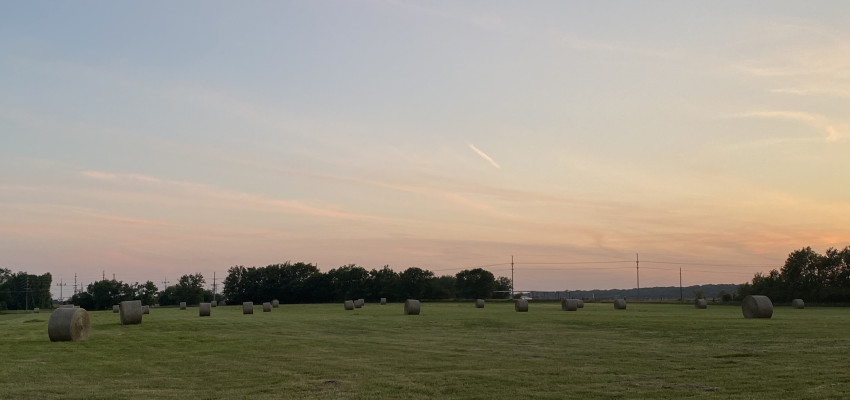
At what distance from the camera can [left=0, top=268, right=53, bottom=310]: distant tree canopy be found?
549ft

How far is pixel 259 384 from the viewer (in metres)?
15.7

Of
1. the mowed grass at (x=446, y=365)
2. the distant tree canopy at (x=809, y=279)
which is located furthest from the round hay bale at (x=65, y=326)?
the distant tree canopy at (x=809, y=279)

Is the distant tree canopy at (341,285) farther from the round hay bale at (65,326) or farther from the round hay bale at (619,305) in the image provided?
the round hay bale at (65,326)

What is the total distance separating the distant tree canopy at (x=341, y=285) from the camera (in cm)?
12938

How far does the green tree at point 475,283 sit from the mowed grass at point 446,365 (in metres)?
104

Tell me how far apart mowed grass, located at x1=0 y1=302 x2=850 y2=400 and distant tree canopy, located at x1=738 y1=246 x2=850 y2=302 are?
57.4 metres

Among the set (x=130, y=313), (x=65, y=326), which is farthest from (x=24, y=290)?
(x=65, y=326)

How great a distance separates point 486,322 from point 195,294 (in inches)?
4464

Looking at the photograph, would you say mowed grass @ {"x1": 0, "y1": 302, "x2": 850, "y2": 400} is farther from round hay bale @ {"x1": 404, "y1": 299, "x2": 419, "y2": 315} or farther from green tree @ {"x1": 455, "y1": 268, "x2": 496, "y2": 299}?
green tree @ {"x1": 455, "y1": 268, "x2": 496, "y2": 299}

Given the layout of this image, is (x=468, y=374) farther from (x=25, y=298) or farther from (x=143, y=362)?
(x=25, y=298)

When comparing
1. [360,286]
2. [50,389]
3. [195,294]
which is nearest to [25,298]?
[195,294]

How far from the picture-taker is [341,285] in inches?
5192

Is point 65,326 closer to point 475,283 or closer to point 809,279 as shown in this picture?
point 809,279

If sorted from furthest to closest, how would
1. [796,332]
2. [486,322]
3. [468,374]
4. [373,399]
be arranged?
1. [486,322]
2. [796,332]
3. [468,374]
4. [373,399]
